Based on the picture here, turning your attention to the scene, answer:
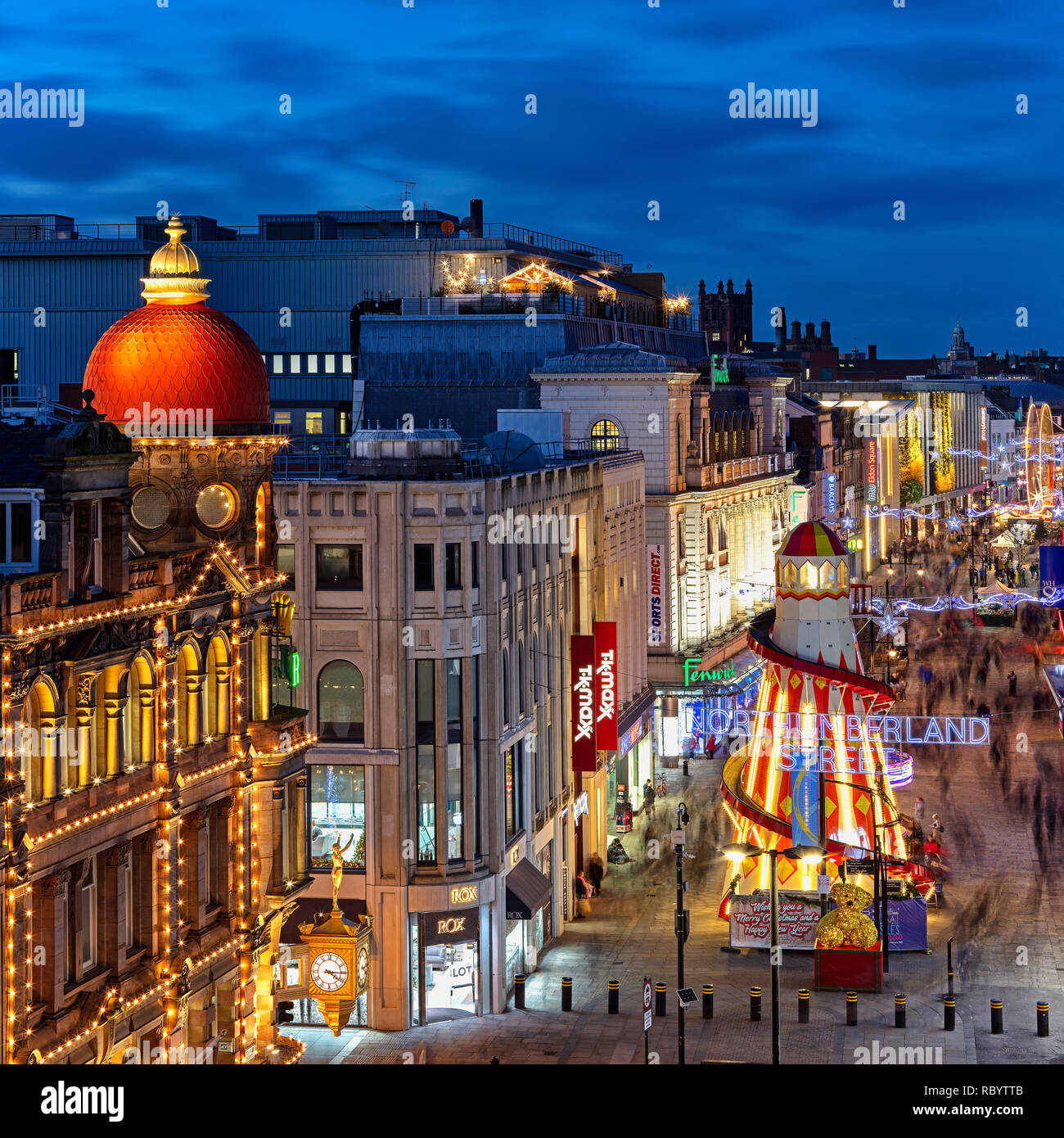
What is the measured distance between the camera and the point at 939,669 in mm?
87188

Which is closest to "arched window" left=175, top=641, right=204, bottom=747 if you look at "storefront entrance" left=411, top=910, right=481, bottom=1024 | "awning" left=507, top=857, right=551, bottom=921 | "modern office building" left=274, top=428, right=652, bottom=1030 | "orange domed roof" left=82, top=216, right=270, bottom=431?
"orange domed roof" left=82, top=216, right=270, bottom=431

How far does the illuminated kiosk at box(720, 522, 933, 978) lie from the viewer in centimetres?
4397

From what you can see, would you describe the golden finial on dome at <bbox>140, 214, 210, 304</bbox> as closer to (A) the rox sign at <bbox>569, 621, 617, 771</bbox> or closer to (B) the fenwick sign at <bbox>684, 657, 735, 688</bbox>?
(A) the rox sign at <bbox>569, 621, 617, 771</bbox>

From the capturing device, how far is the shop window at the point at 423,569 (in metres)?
37.9

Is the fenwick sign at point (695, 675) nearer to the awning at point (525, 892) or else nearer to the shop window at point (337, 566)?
the awning at point (525, 892)

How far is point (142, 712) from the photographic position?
26391mm

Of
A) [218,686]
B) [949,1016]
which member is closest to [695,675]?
[949,1016]

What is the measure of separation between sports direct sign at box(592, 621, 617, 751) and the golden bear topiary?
10.2m

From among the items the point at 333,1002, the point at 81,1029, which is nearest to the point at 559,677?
the point at 333,1002

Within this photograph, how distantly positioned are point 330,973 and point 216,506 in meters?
9.84

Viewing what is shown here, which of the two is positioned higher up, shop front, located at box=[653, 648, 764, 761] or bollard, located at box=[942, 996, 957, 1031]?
shop front, located at box=[653, 648, 764, 761]

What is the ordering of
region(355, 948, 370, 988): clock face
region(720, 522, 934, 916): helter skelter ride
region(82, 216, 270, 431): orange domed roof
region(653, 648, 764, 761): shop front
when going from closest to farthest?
region(82, 216, 270, 431): orange domed roof, region(355, 948, 370, 988): clock face, region(720, 522, 934, 916): helter skelter ride, region(653, 648, 764, 761): shop front

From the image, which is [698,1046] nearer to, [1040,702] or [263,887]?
[263,887]

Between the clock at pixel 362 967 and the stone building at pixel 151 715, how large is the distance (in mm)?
4116
